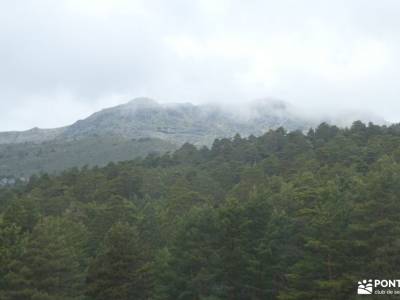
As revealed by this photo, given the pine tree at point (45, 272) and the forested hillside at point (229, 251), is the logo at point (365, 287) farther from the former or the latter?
the pine tree at point (45, 272)

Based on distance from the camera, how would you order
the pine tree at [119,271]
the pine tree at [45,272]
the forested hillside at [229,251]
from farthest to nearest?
the pine tree at [119,271]
the pine tree at [45,272]
the forested hillside at [229,251]

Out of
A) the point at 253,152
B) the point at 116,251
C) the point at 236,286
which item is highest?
the point at 253,152

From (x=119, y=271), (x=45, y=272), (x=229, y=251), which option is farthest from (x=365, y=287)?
(x=45, y=272)

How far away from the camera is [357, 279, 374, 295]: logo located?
2198 centimetres

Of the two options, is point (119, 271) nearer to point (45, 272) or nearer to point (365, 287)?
point (45, 272)

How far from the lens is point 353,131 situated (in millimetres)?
80875

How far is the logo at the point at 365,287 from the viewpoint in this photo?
22.0m

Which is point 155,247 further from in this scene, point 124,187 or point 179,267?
point 124,187

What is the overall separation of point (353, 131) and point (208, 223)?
57.8 m

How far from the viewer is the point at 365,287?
2228 centimetres

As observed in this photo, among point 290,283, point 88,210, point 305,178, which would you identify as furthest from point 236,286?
point 88,210

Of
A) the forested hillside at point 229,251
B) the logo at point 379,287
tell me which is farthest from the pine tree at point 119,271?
the logo at point 379,287

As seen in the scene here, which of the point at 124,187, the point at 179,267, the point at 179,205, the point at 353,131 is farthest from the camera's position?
the point at 353,131

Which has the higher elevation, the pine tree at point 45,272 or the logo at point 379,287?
the pine tree at point 45,272
